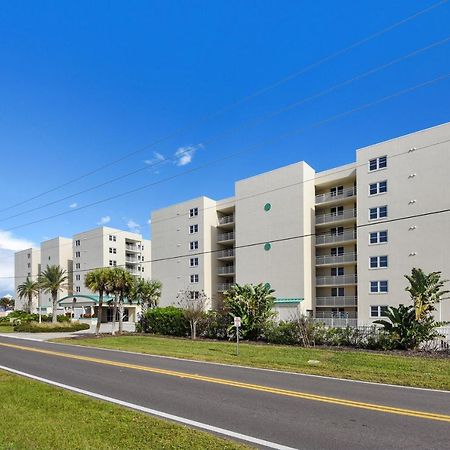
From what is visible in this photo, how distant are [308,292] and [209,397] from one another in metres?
32.2

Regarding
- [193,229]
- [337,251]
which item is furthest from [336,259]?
Result: [193,229]

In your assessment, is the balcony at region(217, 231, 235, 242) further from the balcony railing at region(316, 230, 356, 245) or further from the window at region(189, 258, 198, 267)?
the balcony railing at region(316, 230, 356, 245)

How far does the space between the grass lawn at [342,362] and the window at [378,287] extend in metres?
17.4

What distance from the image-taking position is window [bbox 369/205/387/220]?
121 feet

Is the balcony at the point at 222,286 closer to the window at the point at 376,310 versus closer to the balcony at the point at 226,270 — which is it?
the balcony at the point at 226,270

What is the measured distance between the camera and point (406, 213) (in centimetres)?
3541

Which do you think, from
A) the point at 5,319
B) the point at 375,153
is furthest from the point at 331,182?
the point at 5,319

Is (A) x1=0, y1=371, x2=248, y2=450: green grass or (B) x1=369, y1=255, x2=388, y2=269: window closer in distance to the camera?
(A) x1=0, y1=371, x2=248, y2=450: green grass

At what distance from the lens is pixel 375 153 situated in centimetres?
3781

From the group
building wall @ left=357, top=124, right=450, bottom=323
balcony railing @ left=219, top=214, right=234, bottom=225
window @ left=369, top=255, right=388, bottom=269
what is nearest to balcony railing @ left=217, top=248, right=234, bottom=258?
balcony railing @ left=219, top=214, right=234, bottom=225

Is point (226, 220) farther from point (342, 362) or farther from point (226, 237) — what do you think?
point (342, 362)

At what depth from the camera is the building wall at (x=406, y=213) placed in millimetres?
33438

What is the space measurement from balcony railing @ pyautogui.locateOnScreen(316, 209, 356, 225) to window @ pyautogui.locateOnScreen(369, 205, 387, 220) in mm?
2951

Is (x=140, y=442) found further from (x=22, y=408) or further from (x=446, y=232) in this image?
(x=446, y=232)
